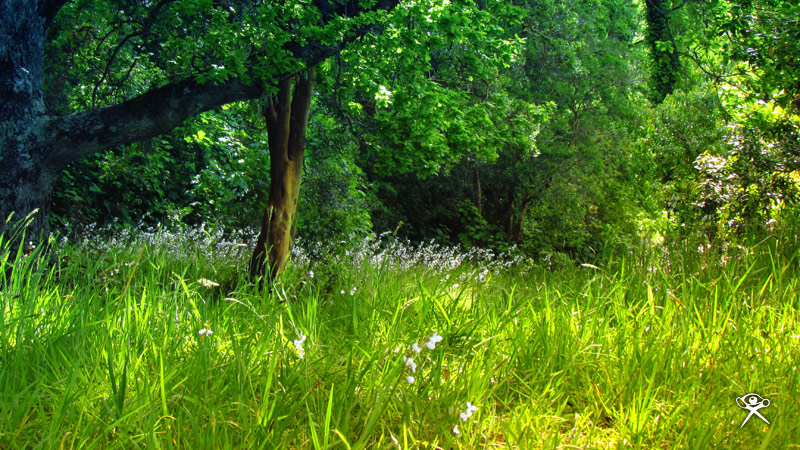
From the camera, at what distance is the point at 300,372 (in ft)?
7.36

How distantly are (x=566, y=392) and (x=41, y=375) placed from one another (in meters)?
2.04

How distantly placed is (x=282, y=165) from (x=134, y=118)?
1366 millimetres

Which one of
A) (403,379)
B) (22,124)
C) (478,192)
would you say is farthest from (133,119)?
(478,192)

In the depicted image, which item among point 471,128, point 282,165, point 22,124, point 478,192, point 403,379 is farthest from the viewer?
point 478,192

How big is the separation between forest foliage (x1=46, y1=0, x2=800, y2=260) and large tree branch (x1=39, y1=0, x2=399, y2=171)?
416 millimetres

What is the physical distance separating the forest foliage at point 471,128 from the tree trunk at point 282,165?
19.7 inches

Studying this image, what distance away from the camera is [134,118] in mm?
5145

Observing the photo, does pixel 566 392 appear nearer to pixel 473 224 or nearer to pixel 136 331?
pixel 136 331

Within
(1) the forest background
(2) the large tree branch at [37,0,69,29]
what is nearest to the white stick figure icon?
(1) the forest background

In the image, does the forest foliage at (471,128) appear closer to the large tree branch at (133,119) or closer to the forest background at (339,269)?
the forest background at (339,269)

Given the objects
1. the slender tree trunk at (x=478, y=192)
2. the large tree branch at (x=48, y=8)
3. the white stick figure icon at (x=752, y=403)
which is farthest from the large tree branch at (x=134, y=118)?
the slender tree trunk at (x=478, y=192)

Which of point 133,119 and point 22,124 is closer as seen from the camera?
point 22,124

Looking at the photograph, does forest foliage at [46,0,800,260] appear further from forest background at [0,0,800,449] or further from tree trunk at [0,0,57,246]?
tree trunk at [0,0,57,246]

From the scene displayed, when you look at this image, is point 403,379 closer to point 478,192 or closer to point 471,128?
point 471,128
